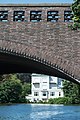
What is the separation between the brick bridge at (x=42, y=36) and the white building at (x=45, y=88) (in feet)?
281

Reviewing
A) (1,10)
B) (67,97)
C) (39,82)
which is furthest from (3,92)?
(1,10)

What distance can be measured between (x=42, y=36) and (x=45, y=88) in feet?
291

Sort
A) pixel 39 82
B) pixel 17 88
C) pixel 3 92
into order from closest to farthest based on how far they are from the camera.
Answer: pixel 3 92 < pixel 17 88 < pixel 39 82

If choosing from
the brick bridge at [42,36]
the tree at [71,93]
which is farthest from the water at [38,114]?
the tree at [71,93]

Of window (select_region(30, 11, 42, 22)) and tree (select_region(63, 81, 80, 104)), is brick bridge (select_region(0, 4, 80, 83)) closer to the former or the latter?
window (select_region(30, 11, 42, 22))

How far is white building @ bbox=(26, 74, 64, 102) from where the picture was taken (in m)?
106

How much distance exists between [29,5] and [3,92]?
6410cm

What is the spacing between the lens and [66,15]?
65.0 feet

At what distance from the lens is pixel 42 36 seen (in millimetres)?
19609

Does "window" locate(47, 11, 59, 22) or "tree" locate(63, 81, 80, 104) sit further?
"tree" locate(63, 81, 80, 104)

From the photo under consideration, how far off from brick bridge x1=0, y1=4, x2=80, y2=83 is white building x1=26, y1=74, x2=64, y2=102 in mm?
Answer: 85725

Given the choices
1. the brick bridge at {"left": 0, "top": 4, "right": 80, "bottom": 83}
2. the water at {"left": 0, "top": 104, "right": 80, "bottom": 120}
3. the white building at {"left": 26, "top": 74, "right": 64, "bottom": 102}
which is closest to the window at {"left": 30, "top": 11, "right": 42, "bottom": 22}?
the brick bridge at {"left": 0, "top": 4, "right": 80, "bottom": 83}

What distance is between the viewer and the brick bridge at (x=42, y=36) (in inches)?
755

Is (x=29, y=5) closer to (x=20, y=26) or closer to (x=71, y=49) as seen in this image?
(x=20, y=26)
